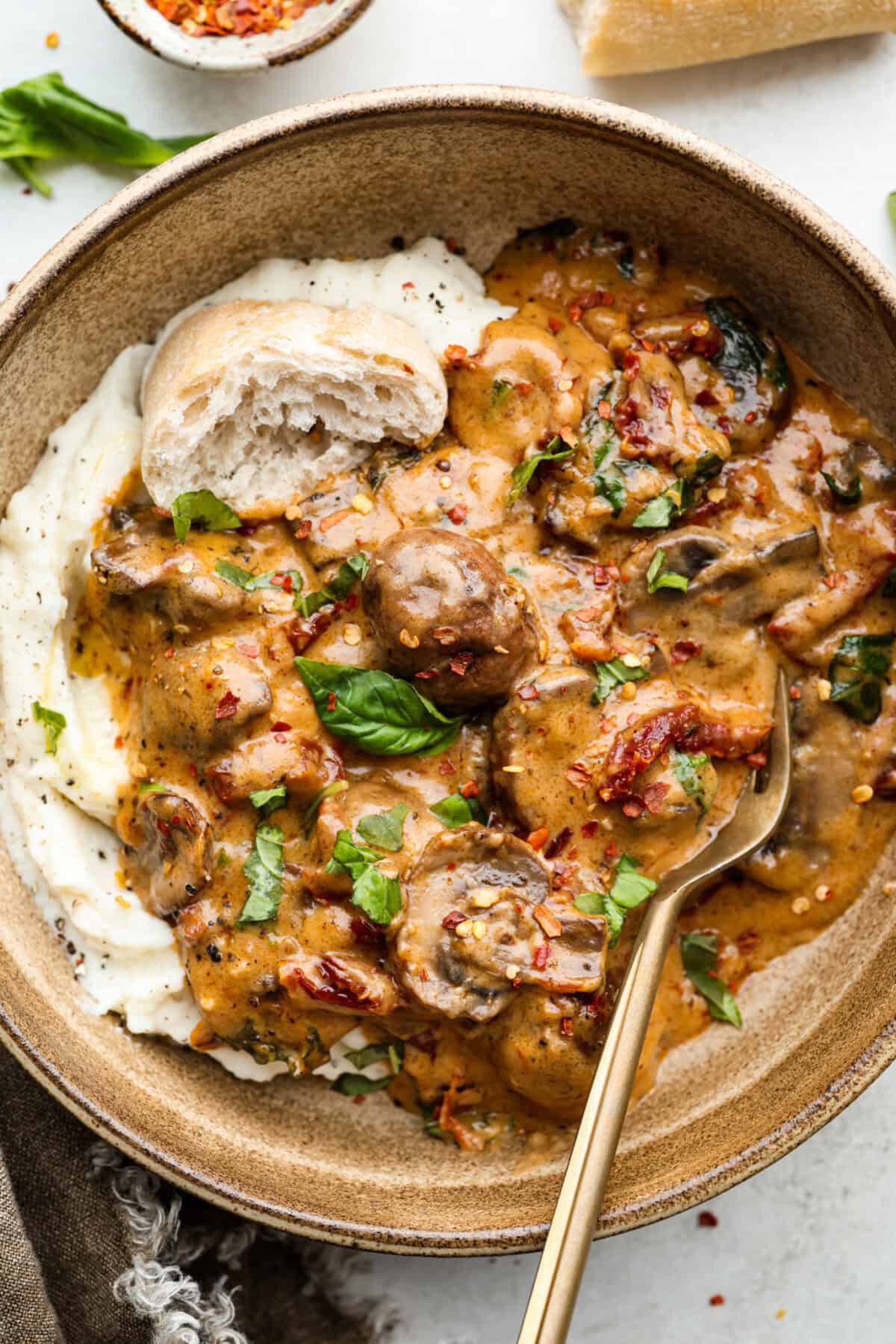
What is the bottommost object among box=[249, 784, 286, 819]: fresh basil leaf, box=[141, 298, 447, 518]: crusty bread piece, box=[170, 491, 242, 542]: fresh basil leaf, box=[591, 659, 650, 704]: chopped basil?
box=[249, 784, 286, 819]: fresh basil leaf

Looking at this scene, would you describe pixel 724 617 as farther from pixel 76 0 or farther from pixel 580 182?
pixel 76 0

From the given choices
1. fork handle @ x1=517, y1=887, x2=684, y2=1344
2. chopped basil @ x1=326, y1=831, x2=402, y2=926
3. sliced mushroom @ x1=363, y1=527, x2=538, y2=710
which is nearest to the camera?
fork handle @ x1=517, y1=887, x2=684, y2=1344

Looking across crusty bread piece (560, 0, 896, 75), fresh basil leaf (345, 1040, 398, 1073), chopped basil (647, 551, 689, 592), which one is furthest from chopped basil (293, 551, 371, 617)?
crusty bread piece (560, 0, 896, 75)

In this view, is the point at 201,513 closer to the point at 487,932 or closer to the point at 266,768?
the point at 266,768

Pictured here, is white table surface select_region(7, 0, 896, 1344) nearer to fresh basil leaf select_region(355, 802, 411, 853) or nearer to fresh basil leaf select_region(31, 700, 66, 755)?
fresh basil leaf select_region(31, 700, 66, 755)

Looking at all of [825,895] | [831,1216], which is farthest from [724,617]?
[831,1216]

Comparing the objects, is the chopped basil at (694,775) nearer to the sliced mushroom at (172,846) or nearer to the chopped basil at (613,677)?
the chopped basil at (613,677)
